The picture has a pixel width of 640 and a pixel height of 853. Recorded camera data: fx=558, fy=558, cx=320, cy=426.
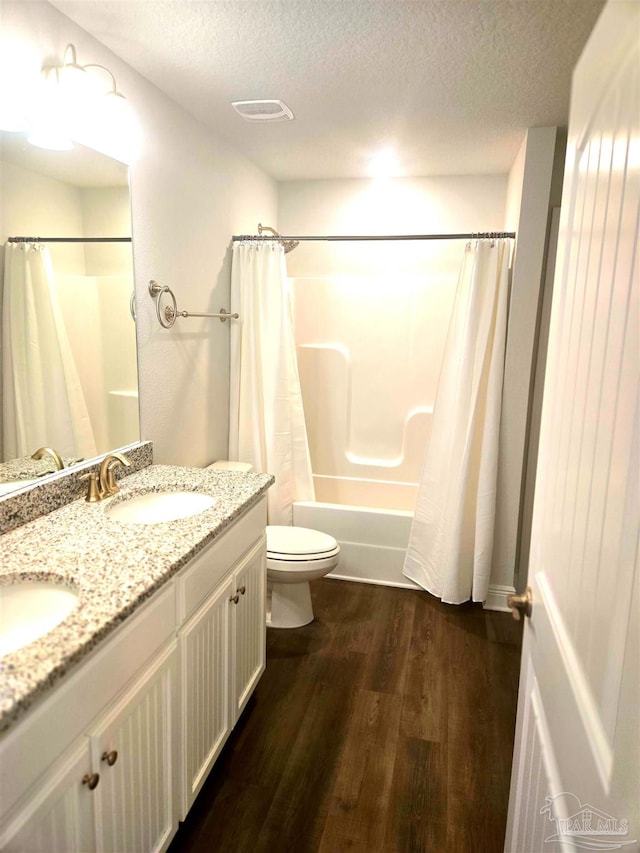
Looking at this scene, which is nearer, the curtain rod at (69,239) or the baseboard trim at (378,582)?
the curtain rod at (69,239)

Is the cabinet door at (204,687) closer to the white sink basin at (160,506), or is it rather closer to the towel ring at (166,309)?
the white sink basin at (160,506)

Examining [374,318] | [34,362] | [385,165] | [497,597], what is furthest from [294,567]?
[385,165]

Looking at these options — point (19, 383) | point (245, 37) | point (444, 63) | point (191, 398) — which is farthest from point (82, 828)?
point (444, 63)

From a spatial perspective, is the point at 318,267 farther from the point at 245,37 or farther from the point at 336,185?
the point at 245,37

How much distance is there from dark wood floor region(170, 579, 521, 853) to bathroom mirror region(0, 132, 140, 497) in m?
1.16

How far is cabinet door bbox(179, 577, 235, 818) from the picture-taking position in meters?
1.52

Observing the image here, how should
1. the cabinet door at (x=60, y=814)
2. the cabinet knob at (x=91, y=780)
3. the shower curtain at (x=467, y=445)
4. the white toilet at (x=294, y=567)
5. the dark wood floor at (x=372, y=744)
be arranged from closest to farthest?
1. the cabinet door at (x=60, y=814)
2. the cabinet knob at (x=91, y=780)
3. the dark wood floor at (x=372, y=744)
4. the white toilet at (x=294, y=567)
5. the shower curtain at (x=467, y=445)

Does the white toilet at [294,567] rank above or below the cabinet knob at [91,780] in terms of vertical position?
below

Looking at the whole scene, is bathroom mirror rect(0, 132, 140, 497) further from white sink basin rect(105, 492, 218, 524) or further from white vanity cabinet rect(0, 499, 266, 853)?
white vanity cabinet rect(0, 499, 266, 853)

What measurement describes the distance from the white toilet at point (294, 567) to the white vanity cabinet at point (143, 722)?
478 mm

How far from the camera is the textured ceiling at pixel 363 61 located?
1633 millimetres

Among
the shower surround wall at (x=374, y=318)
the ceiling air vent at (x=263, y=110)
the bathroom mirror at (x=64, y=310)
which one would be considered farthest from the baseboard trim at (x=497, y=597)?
the ceiling air vent at (x=263, y=110)

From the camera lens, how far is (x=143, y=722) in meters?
1.29

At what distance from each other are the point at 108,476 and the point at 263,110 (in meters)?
1.65
